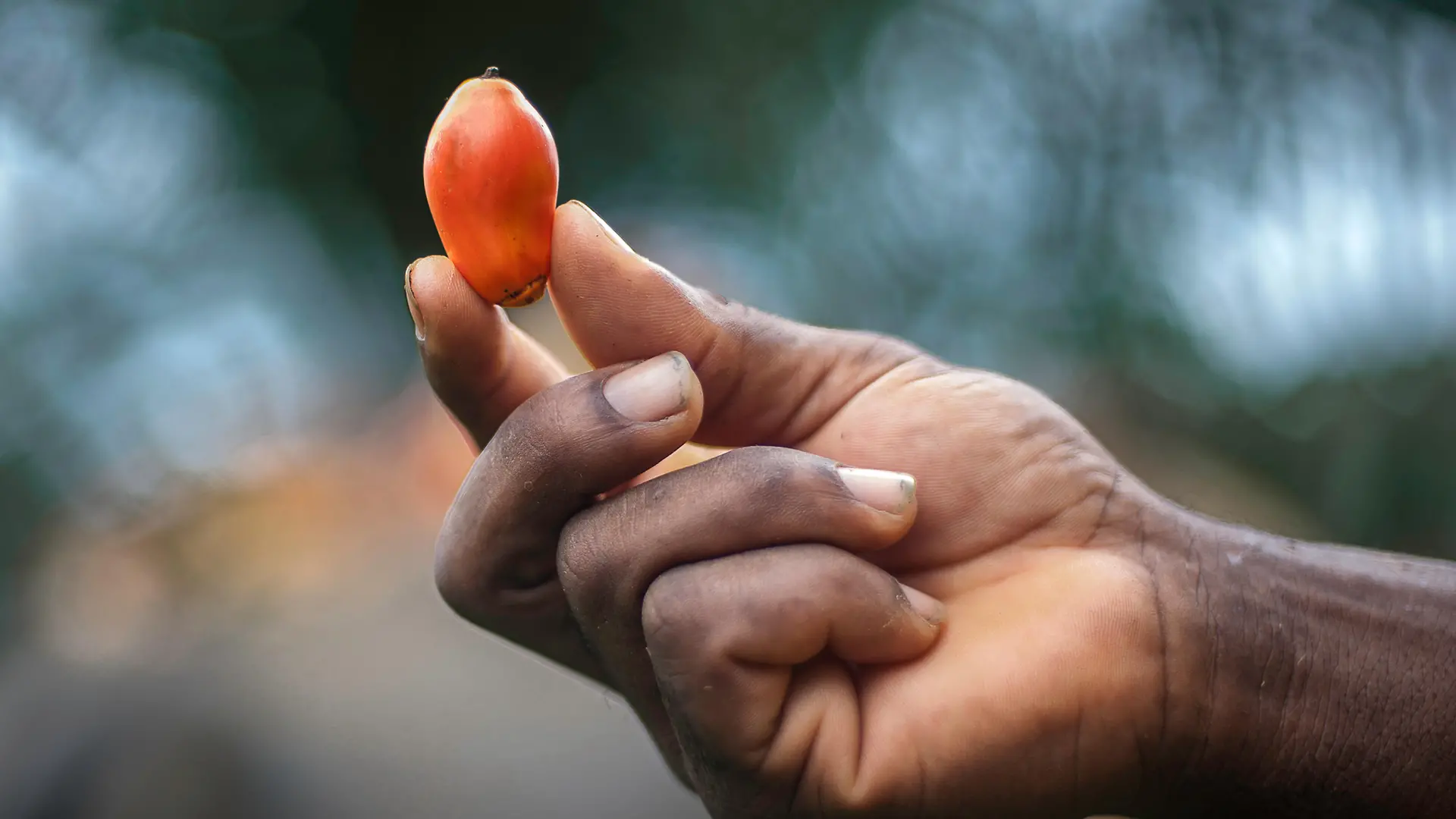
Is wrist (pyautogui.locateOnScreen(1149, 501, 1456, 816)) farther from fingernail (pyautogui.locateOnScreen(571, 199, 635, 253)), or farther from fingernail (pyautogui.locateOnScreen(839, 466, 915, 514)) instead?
fingernail (pyautogui.locateOnScreen(571, 199, 635, 253))

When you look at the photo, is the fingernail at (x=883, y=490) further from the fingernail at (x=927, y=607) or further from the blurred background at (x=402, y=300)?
the blurred background at (x=402, y=300)

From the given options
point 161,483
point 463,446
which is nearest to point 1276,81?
point 463,446

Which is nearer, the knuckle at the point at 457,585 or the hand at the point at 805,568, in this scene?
the hand at the point at 805,568

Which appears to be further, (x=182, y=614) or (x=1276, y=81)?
(x=1276, y=81)

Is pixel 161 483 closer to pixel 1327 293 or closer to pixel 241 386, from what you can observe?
pixel 241 386

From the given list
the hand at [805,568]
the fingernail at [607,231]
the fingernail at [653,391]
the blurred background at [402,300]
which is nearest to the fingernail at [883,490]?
the hand at [805,568]

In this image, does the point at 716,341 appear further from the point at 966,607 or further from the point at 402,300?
the point at 402,300

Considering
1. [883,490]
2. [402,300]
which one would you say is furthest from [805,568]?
Answer: [402,300]
